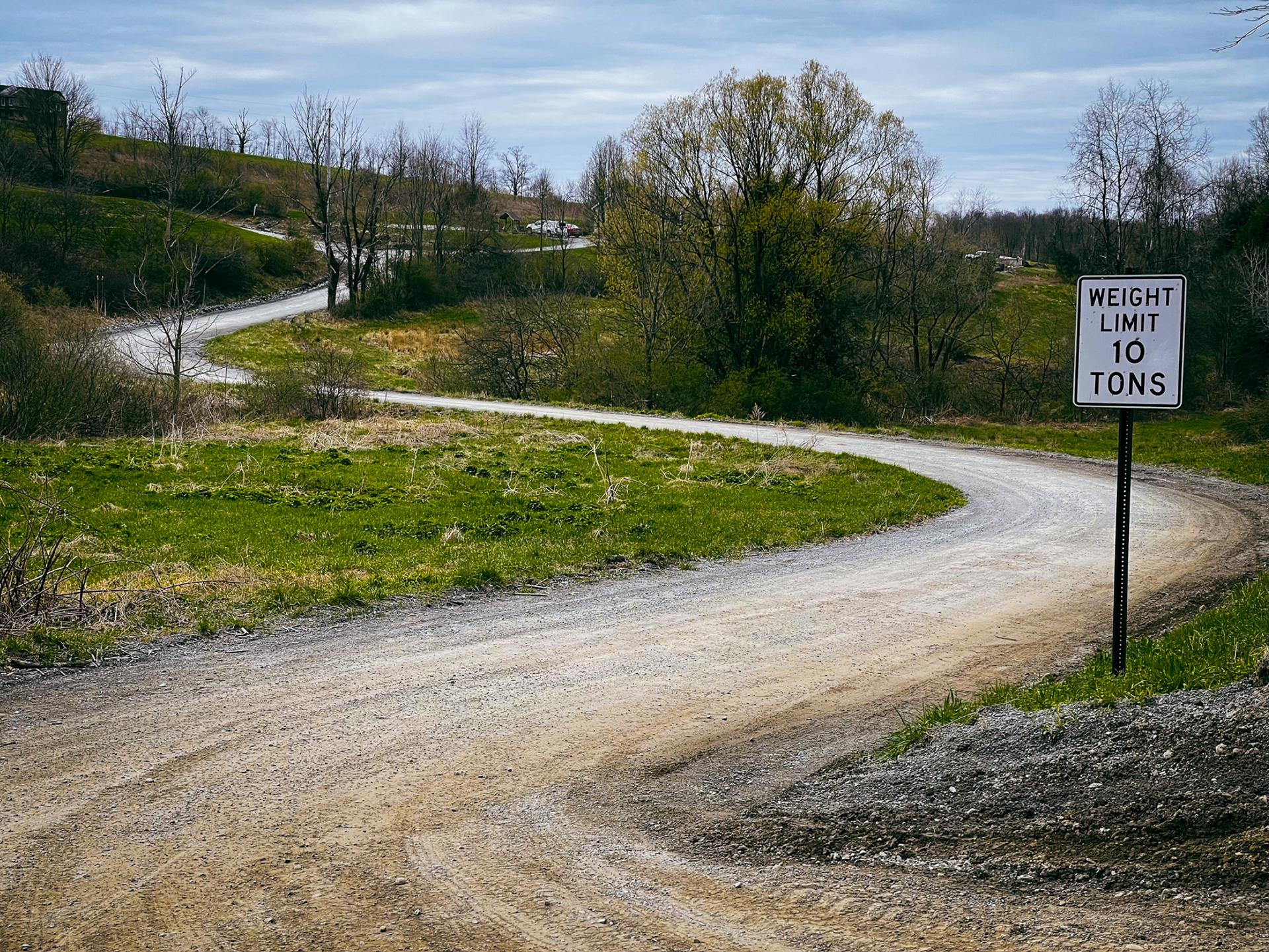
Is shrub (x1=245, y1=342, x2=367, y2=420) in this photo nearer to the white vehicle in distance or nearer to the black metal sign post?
the black metal sign post

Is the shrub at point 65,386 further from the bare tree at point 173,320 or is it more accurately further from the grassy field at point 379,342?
the grassy field at point 379,342

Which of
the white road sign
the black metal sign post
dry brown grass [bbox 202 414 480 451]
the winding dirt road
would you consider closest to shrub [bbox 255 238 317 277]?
dry brown grass [bbox 202 414 480 451]

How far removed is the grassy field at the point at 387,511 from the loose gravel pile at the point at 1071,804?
615cm

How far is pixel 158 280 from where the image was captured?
64.1 meters

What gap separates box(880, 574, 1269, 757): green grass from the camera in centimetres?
542

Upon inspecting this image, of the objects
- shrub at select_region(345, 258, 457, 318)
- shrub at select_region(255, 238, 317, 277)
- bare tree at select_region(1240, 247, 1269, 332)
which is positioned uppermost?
shrub at select_region(255, 238, 317, 277)

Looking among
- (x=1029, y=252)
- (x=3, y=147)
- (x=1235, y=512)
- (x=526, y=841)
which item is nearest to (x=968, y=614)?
(x=526, y=841)

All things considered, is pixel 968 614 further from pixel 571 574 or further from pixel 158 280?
pixel 158 280

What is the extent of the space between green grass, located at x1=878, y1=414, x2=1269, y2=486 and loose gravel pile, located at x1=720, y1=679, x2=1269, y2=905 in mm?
17830

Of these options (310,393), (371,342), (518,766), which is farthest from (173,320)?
(371,342)

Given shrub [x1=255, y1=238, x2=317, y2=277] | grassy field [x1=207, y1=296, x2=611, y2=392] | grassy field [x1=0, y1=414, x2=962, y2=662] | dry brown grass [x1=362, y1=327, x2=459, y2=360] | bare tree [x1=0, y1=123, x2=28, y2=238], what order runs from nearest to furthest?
1. grassy field [x1=0, y1=414, x2=962, y2=662]
2. grassy field [x1=207, y1=296, x2=611, y2=392]
3. dry brown grass [x1=362, y1=327, x2=459, y2=360]
4. bare tree [x1=0, y1=123, x2=28, y2=238]
5. shrub [x1=255, y1=238, x2=317, y2=277]

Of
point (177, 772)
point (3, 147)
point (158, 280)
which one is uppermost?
point (3, 147)

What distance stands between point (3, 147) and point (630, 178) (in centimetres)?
4988

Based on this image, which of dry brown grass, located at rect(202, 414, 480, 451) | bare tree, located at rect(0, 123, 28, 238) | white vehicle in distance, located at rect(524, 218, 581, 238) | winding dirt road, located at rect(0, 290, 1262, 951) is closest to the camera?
winding dirt road, located at rect(0, 290, 1262, 951)
